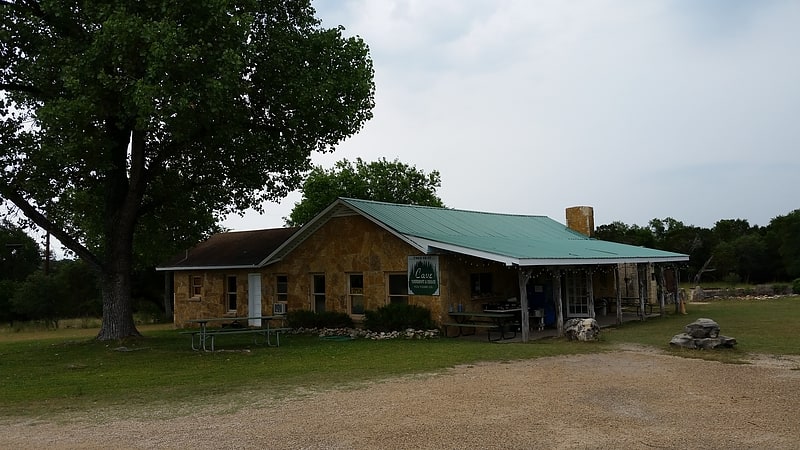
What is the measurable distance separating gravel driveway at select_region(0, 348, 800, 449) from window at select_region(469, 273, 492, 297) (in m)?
8.75

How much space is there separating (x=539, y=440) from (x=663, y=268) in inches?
855

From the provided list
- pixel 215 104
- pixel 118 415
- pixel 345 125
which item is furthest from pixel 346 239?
pixel 118 415

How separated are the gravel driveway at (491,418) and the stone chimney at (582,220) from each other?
61.2 feet

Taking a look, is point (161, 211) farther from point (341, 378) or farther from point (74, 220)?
point (341, 378)

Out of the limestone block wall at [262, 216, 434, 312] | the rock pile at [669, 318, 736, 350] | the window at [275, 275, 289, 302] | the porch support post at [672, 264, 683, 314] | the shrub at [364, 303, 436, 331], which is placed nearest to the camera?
the rock pile at [669, 318, 736, 350]

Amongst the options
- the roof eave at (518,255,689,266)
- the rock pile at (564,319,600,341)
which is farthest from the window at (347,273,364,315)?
Answer: the rock pile at (564,319,600,341)

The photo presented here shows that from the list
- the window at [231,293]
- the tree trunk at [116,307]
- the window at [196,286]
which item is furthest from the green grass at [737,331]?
the window at [196,286]

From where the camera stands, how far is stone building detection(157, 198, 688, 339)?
60.7ft

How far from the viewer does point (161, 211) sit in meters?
20.9

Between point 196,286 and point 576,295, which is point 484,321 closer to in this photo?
point 576,295

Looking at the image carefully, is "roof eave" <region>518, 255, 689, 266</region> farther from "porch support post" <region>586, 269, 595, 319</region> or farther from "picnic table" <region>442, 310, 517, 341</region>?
"picnic table" <region>442, 310, 517, 341</region>

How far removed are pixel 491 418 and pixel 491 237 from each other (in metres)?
14.2

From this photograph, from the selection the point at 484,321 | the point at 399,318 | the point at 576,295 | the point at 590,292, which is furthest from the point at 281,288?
the point at 590,292

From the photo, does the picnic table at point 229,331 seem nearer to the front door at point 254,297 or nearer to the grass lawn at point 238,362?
the grass lawn at point 238,362
